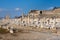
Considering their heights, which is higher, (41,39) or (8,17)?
(8,17)

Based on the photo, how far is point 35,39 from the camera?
27.4 metres

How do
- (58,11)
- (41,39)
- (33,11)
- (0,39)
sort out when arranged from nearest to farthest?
1. (0,39)
2. (41,39)
3. (58,11)
4. (33,11)

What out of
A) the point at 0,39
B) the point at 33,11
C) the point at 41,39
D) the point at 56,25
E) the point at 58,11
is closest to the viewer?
the point at 0,39

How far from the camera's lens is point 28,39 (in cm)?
2741

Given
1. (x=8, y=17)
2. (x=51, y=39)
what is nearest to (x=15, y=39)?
(x=51, y=39)

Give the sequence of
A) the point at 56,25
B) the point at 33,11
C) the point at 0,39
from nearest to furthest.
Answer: the point at 0,39
the point at 56,25
the point at 33,11

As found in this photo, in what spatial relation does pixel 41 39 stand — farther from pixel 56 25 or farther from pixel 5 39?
pixel 56 25

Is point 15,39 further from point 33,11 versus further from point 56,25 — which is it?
point 33,11

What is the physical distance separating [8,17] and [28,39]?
51.0 m

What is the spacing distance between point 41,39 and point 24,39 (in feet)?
7.38

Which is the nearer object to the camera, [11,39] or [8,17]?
[11,39]

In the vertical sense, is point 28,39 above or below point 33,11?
below

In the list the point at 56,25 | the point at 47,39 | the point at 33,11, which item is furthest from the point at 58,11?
the point at 47,39

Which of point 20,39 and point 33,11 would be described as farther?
point 33,11
